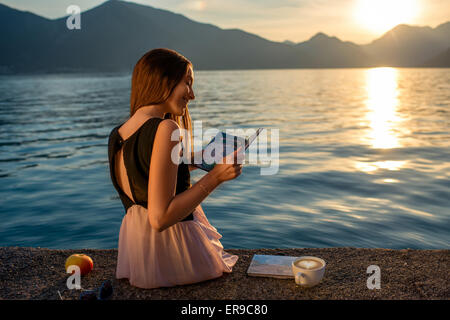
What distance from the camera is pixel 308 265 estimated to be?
357cm

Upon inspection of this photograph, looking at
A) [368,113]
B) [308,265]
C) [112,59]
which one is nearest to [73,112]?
[368,113]

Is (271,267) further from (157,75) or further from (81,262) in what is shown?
(157,75)

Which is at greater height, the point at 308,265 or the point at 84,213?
the point at 308,265

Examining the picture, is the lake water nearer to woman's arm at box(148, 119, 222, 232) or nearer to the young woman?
the young woman

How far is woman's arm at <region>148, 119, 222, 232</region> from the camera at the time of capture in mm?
2844

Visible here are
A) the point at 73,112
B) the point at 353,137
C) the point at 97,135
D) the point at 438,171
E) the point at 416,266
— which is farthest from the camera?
the point at 73,112

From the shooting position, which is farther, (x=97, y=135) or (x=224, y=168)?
(x=97, y=135)

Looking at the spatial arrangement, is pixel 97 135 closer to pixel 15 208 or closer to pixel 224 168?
pixel 15 208

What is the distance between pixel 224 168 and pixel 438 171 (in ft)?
31.3

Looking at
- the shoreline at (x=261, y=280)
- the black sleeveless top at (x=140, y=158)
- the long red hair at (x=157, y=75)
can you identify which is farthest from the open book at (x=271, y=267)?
the long red hair at (x=157, y=75)

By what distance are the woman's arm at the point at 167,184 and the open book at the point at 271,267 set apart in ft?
4.04

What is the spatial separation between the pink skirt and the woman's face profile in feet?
2.78

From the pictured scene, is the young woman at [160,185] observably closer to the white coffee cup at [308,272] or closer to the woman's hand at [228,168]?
the woman's hand at [228,168]

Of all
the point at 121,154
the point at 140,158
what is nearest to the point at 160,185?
the point at 140,158
